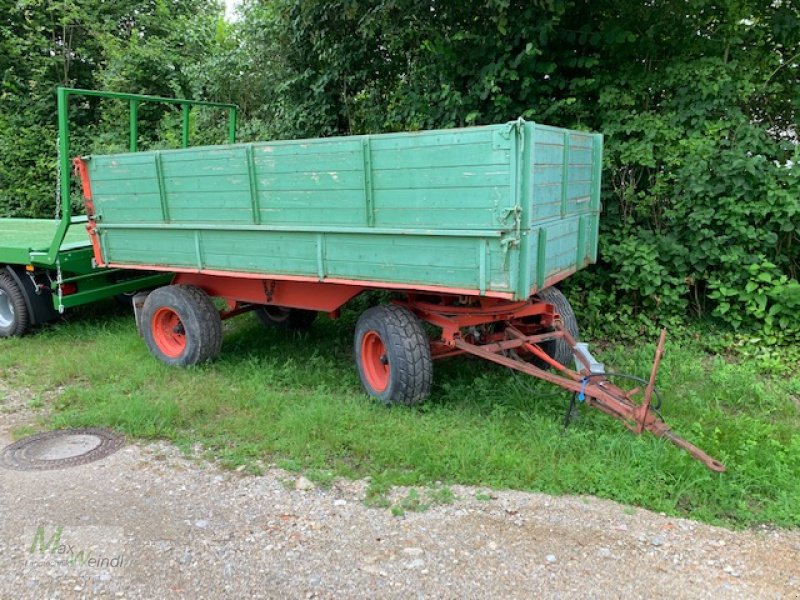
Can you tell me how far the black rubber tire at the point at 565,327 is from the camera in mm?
5445

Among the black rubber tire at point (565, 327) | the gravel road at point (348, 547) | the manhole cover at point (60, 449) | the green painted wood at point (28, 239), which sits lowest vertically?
the manhole cover at point (60, 449)

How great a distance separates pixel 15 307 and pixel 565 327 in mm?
6033

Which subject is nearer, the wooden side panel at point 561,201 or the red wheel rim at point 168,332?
the wooden side panel at point 561,201

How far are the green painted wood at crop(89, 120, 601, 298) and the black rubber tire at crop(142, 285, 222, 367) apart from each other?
0.34 meters

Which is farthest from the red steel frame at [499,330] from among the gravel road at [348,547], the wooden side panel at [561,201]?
the gravel road at [348,547]

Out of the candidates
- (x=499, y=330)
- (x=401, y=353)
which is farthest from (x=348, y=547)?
(x=499, y=330)

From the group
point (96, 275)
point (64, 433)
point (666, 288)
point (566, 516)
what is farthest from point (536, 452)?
point (96, 275)

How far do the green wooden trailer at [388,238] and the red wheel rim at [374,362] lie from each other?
1cm

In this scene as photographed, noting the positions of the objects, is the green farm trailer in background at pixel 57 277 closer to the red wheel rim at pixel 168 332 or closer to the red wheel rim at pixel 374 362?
the red wheel rim at pixel 168 332

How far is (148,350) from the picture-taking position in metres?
6.58

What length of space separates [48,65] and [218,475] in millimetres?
13543

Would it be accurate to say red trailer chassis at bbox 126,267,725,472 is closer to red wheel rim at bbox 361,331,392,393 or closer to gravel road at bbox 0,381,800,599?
red wheel rim at bbox 361,331,392,393

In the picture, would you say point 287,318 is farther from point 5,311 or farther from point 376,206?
point 5,311

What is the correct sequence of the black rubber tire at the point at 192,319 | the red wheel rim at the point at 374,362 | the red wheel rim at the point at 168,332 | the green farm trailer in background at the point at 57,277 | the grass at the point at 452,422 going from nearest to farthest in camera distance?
the grass at the point at 452,422
the red wheel rim at the point at 374,362
the black rubber tire at the point at 192,319
the red wheel rim at the point at 168,332
the green farm trailer in background at the point at 57,277
